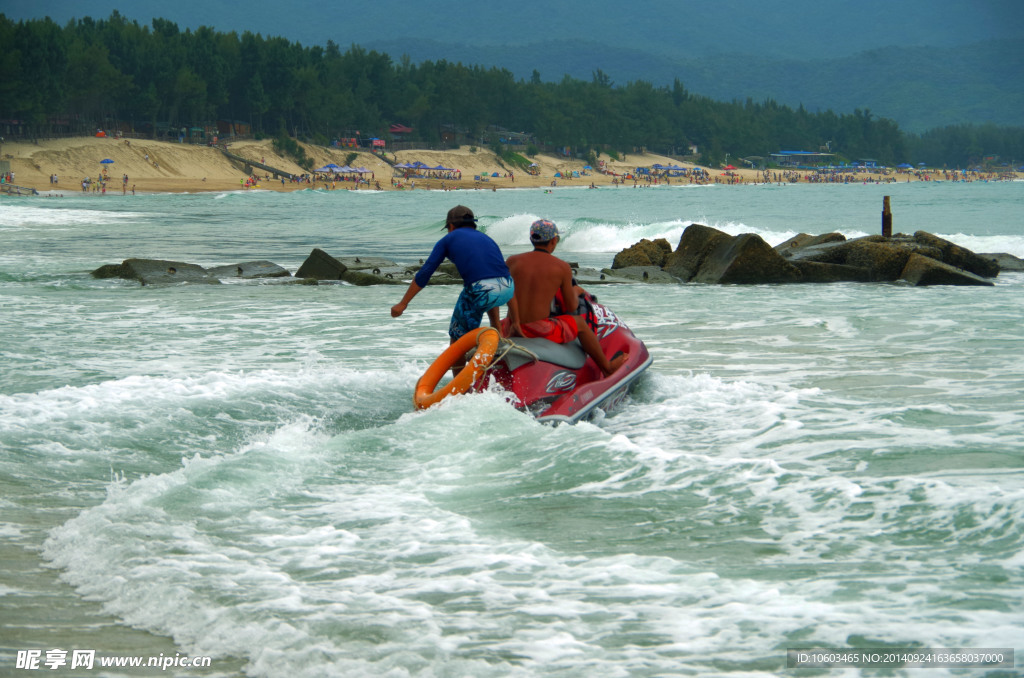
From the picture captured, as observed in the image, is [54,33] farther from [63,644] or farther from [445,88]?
[63,644]

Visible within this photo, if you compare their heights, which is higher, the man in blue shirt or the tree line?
the tree line

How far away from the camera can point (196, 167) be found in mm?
115688

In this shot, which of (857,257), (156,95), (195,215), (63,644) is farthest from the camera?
(156,95)

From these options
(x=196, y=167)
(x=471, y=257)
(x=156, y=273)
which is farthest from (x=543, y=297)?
(x=196, y=167)

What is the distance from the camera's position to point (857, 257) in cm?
2217

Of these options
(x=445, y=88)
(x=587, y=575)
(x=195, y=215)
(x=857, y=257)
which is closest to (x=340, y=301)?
(x=857, y=257)

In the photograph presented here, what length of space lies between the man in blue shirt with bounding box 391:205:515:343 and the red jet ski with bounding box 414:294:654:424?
353 millimetres

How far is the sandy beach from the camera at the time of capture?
3917 inches

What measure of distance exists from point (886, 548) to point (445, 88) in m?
169

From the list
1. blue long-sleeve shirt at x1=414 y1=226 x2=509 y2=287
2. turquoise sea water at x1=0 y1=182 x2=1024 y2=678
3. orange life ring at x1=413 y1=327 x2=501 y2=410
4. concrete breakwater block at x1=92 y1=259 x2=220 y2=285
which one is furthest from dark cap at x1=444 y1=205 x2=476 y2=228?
concrete breakwater block at x1=92 y1=259 x2=220 y2=285

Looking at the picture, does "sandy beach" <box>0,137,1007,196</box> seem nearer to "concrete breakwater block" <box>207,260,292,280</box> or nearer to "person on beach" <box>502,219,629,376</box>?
"concrete breakwater block" <box>207,260,292,280</box>

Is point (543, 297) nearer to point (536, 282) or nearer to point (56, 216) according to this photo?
point (536, 282)

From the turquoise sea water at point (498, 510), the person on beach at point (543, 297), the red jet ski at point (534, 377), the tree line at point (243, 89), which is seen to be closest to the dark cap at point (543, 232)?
the person on beach at point (543, 297)

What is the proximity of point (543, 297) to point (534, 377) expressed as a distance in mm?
777
